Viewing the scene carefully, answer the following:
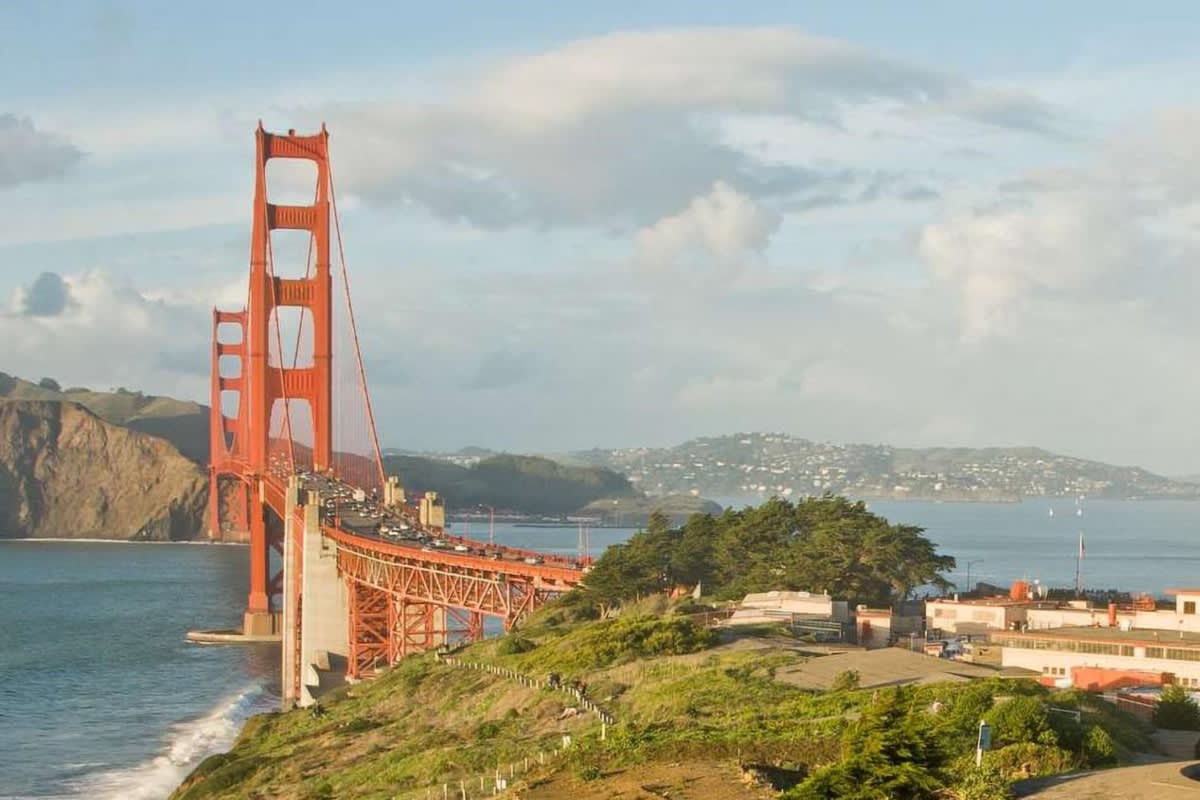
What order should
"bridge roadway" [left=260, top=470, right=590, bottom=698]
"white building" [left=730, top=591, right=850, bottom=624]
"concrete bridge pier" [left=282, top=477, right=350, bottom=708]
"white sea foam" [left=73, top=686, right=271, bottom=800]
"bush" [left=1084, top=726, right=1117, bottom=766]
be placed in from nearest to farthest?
"bush" [left=1084, top=726, right=1117, bottom=766], "white building" [left=730, top=591, right=850, bottom=624], "white sea foam" [left=73, top=686, right=271, bottom=800], "bridge roadway" [left=260, top=470, right=590, bottom=698], "concrete bridge pier" [left=282, top=477, right=350, bottom=708]

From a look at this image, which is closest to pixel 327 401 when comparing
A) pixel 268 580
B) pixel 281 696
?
pixel 268 580

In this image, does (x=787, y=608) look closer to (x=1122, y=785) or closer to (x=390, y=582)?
(x=390, y=582)

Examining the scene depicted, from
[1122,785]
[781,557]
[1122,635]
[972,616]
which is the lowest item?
[972,616]

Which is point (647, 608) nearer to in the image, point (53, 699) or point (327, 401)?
point (53, 699)

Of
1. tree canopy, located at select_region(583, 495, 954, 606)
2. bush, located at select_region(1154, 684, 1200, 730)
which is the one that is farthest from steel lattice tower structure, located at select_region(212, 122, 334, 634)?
bush, located at select_region(1154, 684, 1200, 730)

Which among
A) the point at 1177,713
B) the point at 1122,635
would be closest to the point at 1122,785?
the point at 1177,713

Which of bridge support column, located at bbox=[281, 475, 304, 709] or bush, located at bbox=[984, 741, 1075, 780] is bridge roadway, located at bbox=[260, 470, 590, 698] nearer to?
bridge support column, located at bbox=[281, 475, 304, 709]
